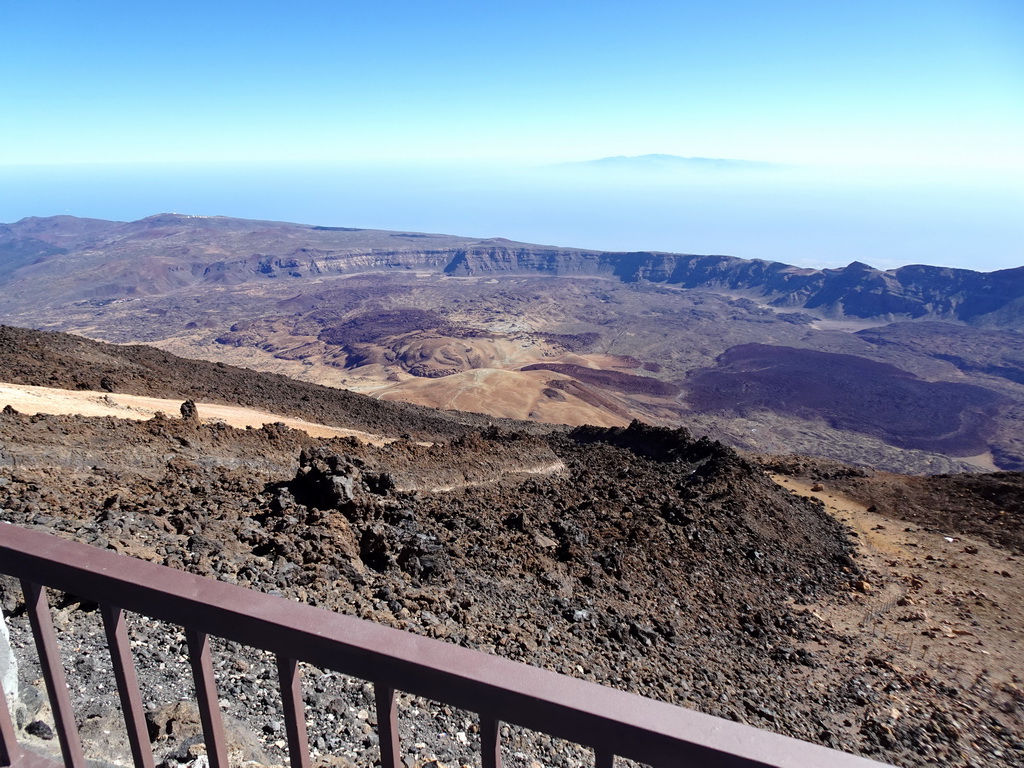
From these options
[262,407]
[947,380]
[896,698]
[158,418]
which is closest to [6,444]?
[158,418]

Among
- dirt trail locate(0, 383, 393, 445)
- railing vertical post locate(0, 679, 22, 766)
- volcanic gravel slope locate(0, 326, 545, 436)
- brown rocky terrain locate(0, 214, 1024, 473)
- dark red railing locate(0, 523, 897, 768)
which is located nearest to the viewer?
dark red railing locate(0, 523, 897, 768)

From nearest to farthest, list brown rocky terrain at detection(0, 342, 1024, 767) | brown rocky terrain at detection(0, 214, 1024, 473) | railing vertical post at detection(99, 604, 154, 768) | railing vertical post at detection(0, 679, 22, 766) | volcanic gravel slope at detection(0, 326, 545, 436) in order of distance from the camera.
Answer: railing vertical post at detection(99, 604, 154, 768), railing vertical post at detection(0, 679, 22, 766), brown rocky terrain at detection(0, 342, 1024, 767), volcanic gravel slope at detection(0, 326, 545, 436), brown rocky terrain at detection(0, 214, 1024, 473)

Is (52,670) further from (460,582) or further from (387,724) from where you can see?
(460,582)

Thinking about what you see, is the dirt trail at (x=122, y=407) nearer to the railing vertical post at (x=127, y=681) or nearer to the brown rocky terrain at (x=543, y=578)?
the brown rocky terrain at (x=543, y=578)

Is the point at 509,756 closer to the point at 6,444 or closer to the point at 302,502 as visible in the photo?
the point at 302,502

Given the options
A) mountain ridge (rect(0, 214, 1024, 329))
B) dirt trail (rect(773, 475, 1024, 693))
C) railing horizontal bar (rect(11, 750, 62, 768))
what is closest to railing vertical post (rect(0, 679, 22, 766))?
railing horizontal bar (rect(11, 750, 62, 768))

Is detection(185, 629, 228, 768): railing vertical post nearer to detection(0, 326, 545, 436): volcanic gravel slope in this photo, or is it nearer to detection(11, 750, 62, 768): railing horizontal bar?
detection(11, 750, 62, 768): railing horizontal bar
